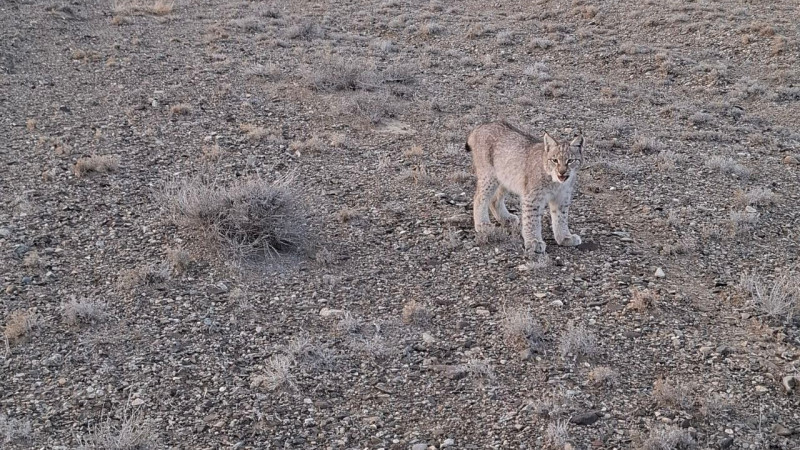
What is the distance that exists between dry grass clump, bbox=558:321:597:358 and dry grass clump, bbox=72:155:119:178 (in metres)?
7.23

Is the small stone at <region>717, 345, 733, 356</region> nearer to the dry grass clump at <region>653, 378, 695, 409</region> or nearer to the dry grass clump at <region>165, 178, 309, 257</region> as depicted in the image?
the dry grass clump at <region>653, 378, 695, 409</region>

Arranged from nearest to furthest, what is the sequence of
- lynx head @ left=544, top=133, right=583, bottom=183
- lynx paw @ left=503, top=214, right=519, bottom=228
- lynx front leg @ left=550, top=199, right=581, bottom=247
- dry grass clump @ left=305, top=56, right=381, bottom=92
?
lynx head @ left=544, top=133, right=583, bottom=183 < lynx front leg @ left=550, top=199, right=581, bottom=247 < lynx paw @ left=503, top=214, right=519, bottom=228 < dry grass clump @ left=305, top=56, right=381, bottom=92

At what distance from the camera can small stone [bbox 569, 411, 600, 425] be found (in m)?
6.08

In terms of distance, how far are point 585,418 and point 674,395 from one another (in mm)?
820

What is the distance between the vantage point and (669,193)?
10.7 metres

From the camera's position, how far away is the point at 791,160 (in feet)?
39.9

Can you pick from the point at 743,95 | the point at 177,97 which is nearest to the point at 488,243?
the point at 177,97

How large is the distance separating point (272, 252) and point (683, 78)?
1224 cm

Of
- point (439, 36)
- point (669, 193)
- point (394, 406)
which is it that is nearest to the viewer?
point (394, 406)

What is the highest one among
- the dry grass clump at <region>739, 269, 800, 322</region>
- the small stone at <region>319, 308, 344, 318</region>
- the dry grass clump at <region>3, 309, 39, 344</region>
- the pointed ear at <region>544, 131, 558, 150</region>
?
the pointed ear at <region>544, 131, 558, 150</region>

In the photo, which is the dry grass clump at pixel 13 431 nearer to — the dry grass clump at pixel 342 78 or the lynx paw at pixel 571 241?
the lynx paw at pixel 571 241

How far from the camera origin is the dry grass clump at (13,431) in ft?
19.2

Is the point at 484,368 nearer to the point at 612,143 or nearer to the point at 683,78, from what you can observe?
the point at 612,143

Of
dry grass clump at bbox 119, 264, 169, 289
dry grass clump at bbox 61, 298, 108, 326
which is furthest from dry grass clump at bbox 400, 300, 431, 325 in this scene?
dry grass clump at bbox 61, 298, 108, 326
